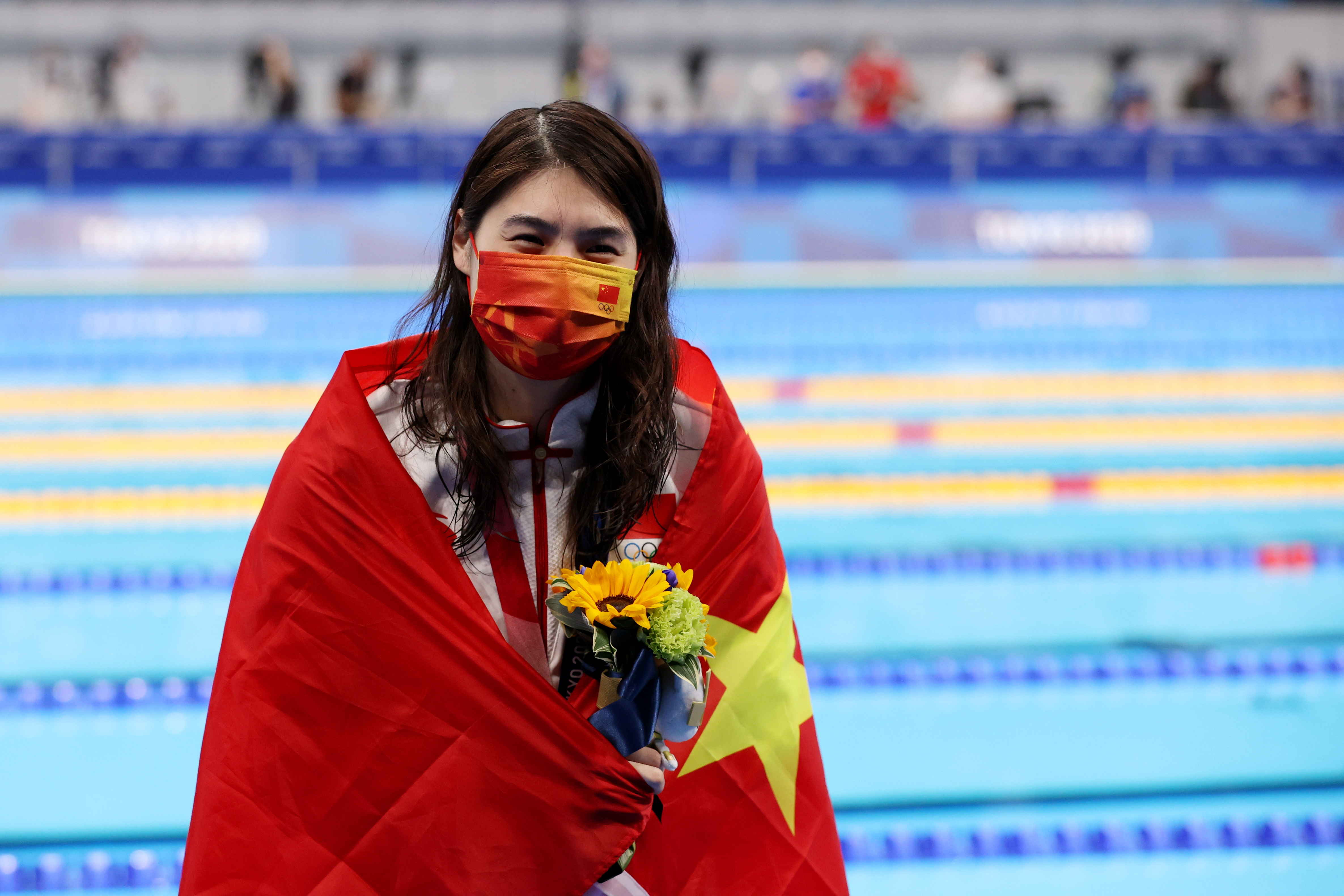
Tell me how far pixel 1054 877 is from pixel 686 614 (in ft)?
5.86

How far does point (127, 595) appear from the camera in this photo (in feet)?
12.7

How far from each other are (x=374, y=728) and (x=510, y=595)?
193mm

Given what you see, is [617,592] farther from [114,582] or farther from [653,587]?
[114,582]

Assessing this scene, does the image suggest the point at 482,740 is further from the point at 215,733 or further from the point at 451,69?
the point at 451,69

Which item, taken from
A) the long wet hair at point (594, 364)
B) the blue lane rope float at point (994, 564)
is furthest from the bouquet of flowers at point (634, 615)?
the blue lane rope float at point (994, 564)

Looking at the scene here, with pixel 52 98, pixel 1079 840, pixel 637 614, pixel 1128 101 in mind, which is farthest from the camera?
pixel 1128 101

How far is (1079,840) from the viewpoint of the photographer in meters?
2.58

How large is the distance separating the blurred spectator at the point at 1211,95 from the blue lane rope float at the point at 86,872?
11.6m

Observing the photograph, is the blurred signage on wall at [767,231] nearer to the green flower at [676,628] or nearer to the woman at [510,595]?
the woman at [510,595]

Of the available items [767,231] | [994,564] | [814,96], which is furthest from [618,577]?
[814,96]

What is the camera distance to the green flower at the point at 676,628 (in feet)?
3.57

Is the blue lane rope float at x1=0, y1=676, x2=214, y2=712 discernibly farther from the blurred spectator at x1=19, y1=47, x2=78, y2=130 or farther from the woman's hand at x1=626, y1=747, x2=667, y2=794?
the blurred spectator at x1=19, y1=47, x2=78, y2=130

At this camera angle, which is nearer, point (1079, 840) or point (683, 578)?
point (683, 578)

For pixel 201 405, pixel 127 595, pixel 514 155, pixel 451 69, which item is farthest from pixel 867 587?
pixel 451 69
